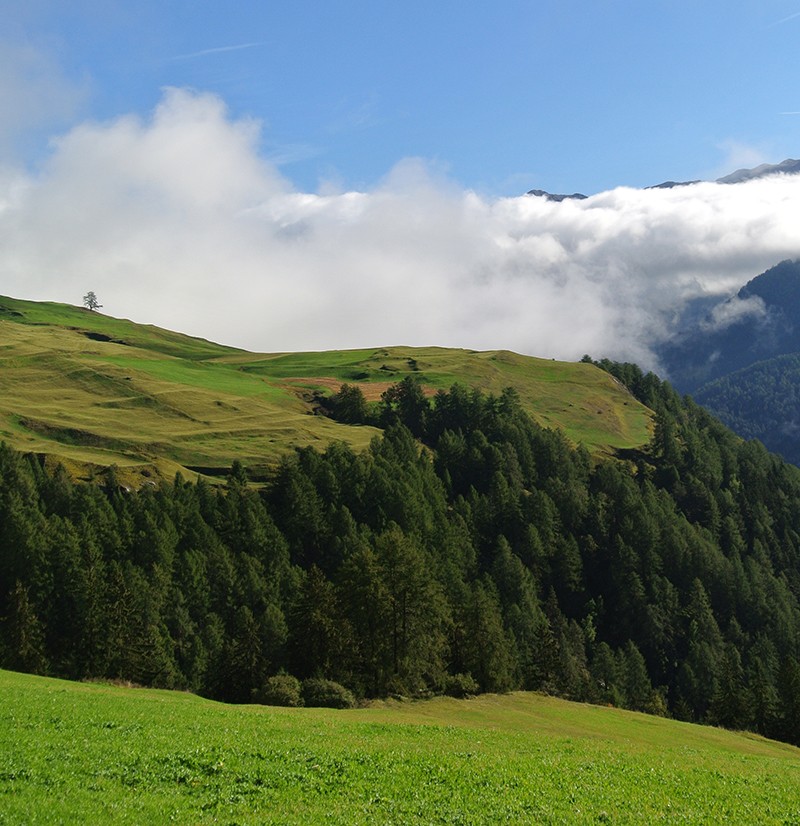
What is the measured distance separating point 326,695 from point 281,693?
357 cm

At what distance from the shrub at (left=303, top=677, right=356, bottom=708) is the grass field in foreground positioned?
60.3 ft

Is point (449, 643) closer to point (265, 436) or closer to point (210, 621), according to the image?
point (210, 621)

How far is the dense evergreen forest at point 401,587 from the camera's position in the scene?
7850 cm

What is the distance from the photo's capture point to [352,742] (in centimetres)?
3356

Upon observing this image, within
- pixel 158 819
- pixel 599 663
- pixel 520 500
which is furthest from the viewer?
pixel 520 500

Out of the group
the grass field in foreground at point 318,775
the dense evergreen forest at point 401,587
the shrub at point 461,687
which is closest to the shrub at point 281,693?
the dense evergreen forest at point 401,587

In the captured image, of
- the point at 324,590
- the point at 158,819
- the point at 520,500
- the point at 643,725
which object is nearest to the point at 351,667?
the point at 324,590

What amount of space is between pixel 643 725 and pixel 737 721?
5245 cm

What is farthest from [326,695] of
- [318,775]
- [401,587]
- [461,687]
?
[318,775]

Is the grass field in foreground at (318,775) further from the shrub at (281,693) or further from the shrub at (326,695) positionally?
the shrub at (281,693)

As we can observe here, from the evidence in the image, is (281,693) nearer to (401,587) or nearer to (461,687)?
(461,687)

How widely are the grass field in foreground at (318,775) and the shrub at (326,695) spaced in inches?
724

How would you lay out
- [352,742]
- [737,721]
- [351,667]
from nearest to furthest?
[352,742] < [351,667] < [737,721]

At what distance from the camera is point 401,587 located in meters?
→ 77.1
